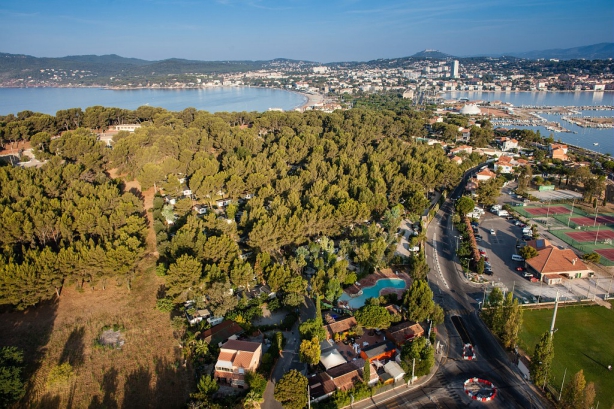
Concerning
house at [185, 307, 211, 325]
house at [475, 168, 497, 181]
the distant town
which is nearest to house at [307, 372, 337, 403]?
house at [185, 307, 211, 325]

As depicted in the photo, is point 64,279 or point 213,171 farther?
point 213,171

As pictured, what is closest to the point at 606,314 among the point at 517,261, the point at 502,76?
the point at 517,261

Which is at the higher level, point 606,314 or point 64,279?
point 64,279

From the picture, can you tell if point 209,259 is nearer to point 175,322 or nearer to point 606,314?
point 175,322

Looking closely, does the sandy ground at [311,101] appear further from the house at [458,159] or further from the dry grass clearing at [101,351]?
the dry grass clearing at [101,351]

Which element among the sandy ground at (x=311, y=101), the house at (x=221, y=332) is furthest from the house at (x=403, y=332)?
the sandy ground at (x=311, y=101)
